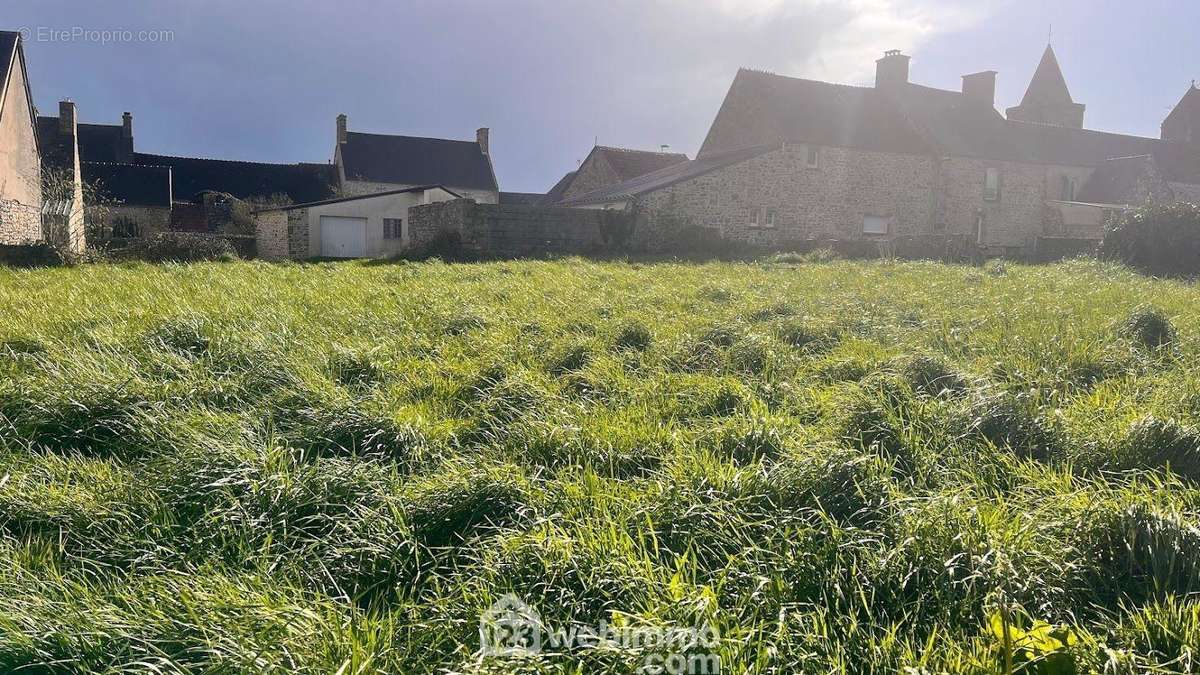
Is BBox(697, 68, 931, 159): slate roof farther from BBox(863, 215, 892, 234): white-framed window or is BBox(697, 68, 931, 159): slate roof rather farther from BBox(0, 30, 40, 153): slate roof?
BBox(0, 30, 40, 153): slate roof

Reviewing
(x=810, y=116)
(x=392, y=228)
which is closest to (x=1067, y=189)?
(x=810, y=116)

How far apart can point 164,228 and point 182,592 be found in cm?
4057

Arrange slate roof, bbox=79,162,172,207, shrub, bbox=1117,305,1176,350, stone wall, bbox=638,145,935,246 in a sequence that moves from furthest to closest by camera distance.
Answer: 1. slate roof, bbox=79,162,172,207
2. stone wall, bbox=638,145,935,246
3. shrub, bbox=1117,305,1176,350

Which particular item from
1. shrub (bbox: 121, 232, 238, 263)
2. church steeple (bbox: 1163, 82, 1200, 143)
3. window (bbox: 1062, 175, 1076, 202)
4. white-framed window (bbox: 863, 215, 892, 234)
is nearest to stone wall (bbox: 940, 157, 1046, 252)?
window (bbox: 1062, 175, 1076, 202)

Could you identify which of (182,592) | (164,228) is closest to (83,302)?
(182,592)

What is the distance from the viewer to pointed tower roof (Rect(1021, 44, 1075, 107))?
41.7 m

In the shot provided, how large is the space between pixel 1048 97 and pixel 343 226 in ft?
130

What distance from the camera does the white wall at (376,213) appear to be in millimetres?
26891

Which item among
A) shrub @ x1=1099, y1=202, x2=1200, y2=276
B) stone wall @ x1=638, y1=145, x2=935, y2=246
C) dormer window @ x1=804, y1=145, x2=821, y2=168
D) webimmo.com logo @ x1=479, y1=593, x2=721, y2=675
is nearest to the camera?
webimmo.com logo @ x1=479, y1=593, x2=721, y2=675

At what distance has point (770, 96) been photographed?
30.2 meters

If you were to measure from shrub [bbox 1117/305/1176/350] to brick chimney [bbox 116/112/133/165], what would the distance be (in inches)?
1873

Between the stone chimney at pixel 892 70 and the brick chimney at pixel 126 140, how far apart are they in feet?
133

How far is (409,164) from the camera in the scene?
4438 centimetres

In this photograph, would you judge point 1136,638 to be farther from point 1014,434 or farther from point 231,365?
point 231,365
